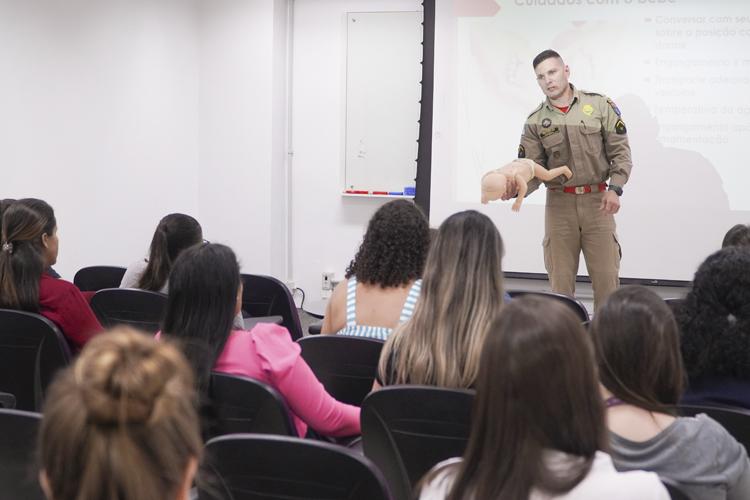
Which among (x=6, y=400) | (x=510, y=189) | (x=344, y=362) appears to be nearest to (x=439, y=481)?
(x=344, y=362)

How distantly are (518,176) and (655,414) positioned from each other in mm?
3594

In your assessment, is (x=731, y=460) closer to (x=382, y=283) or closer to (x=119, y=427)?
(x=119, y=427)

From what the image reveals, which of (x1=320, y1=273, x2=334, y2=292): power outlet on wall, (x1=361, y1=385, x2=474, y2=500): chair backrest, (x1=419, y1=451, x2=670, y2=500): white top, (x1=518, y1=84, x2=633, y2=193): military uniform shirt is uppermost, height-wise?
(x1=518, y1=84, x2=633, y2=193): military uniform shirt

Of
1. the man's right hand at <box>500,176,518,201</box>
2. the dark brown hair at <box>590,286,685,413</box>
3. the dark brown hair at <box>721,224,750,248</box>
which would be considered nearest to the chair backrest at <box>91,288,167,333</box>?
the dark brown hair at <box>590,286,685,413</box>

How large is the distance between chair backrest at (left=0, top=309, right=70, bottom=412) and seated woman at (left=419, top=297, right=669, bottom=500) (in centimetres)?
190

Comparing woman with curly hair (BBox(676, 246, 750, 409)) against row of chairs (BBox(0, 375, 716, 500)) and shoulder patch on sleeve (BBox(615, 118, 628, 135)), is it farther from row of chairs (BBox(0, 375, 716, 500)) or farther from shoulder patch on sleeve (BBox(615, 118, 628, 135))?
shoulder patch on sleeve (BBox(615, 118, 628, 135))

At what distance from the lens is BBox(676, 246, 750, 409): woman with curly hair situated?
1986mm

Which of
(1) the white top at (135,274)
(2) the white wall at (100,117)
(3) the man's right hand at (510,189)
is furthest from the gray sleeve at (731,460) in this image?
(2) the white wall at (100,117)

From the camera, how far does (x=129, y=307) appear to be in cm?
320

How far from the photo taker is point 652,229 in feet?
18.7

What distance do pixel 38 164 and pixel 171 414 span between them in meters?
4.65

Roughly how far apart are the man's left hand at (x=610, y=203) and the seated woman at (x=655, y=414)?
312cm

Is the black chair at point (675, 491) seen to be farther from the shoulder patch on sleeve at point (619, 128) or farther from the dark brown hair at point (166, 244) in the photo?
the shoulder patch on sleeve at point (619, 128)

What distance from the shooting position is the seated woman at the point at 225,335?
6.91 feet
